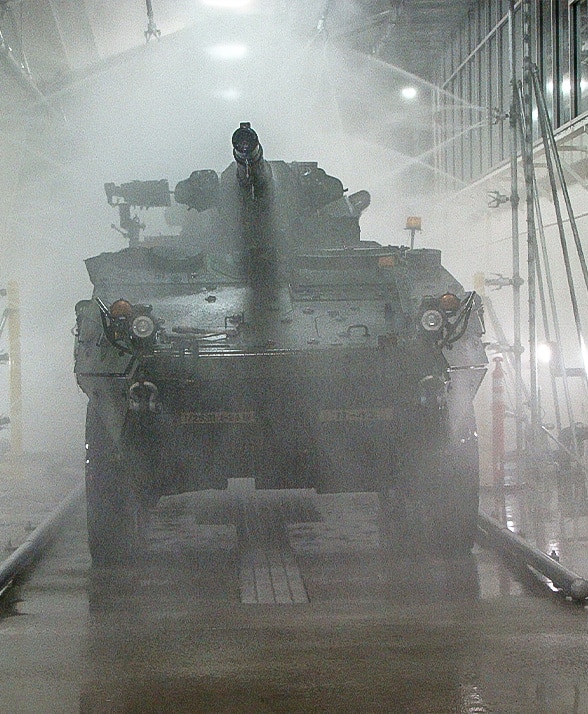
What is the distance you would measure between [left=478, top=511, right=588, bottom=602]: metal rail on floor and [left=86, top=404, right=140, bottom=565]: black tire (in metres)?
2.35

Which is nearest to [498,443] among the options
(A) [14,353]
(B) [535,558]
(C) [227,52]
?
(B) [535,558]

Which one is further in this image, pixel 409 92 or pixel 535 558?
pixel 409 92

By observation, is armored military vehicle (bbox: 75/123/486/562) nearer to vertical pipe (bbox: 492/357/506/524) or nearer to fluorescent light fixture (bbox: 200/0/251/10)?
vertical pipe (bbox: 492/357/506/524)

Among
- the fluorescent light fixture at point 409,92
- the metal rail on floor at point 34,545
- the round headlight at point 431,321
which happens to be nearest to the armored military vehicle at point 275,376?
the round headlight at point 431,321

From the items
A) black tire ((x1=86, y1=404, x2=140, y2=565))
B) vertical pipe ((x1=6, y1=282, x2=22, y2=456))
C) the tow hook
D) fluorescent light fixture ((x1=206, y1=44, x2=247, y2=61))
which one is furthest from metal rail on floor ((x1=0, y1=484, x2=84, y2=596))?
fluorescent light fixture ((x1=206, y1=44, x2=247, y2=61))

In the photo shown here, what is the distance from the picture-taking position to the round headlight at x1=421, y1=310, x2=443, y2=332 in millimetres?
7328

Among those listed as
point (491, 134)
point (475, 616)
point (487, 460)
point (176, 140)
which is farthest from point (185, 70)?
point (475, 616)

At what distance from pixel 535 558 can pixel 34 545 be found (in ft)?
10.2

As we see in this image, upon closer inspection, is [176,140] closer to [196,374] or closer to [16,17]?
[16,17]

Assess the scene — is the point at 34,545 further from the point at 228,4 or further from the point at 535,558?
the point at 228,4

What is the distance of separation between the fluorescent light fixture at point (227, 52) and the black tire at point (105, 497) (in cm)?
1218

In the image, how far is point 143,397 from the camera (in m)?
7.31

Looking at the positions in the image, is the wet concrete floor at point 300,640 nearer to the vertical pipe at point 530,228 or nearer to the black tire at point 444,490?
the black tire at point 444,490

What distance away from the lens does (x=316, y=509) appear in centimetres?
1041
